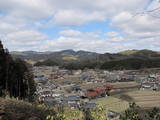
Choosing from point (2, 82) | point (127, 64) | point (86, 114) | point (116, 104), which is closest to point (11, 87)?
point (2, 82)

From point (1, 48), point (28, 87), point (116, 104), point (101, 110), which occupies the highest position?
point (1, 48)

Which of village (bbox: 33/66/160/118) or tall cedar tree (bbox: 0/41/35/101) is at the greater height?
tall cedar tree (bbox: 0/41/35/101)

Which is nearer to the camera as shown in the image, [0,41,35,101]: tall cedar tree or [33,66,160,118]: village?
[0,41,35,101]: tall cedar tree

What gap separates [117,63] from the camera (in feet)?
588

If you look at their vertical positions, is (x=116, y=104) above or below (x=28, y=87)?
below

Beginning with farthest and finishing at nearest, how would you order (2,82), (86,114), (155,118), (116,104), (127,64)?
(127,64) → (116,104) → (2,82) → (155,118) → (86,114)

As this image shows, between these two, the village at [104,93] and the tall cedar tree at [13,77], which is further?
the village at [104,93]

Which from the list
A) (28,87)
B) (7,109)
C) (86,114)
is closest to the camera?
(86,114)

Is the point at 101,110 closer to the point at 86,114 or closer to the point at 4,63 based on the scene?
the point at 86,114

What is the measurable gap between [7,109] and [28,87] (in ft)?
78.3

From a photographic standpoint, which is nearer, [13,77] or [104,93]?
[13,77]

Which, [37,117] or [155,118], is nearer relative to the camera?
[155,118]

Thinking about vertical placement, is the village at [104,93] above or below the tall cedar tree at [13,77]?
below

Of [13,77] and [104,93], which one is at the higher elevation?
[13,77]
